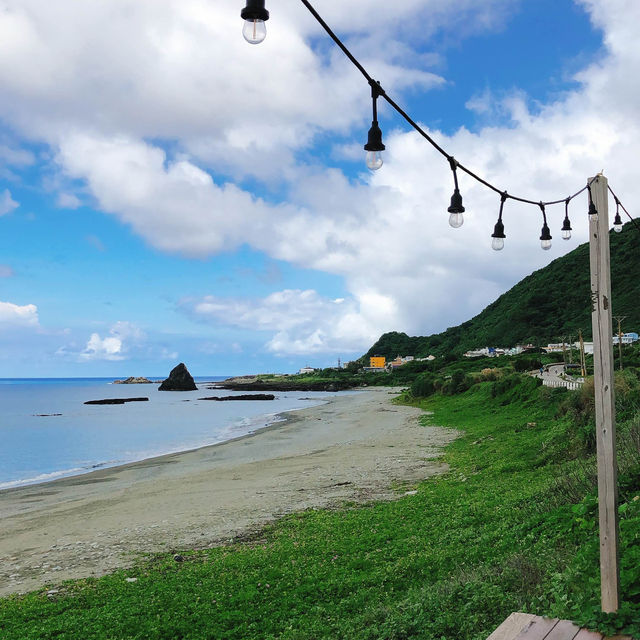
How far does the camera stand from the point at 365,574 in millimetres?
8180

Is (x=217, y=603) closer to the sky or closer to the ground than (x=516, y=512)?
closer to the ground

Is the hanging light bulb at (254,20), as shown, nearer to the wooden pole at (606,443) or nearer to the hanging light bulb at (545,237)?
the wooden pole at (606,443)

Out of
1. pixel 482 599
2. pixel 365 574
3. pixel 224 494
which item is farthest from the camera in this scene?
pixel 224 494

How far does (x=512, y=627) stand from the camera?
4.50 m

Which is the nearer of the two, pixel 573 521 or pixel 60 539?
pixel 573 521

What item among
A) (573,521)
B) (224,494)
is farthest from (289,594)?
(224,494)

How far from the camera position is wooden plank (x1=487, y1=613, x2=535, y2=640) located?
14.2 feet

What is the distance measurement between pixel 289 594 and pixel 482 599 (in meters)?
2.94

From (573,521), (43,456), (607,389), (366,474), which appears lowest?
(43,456)

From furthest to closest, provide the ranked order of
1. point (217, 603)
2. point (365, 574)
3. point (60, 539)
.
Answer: point (60, 539) → point (365, 574) → point (217, 603)

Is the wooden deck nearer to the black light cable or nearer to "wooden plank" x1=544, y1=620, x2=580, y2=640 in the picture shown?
"wooden plank" x1=544, y1=620, x2=580, y2=640

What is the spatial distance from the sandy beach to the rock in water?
12857 centimetres

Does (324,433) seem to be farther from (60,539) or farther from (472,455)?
(60,539)

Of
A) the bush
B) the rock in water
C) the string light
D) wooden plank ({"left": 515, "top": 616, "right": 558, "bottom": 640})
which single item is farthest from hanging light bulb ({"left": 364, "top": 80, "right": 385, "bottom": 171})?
the rock in water
